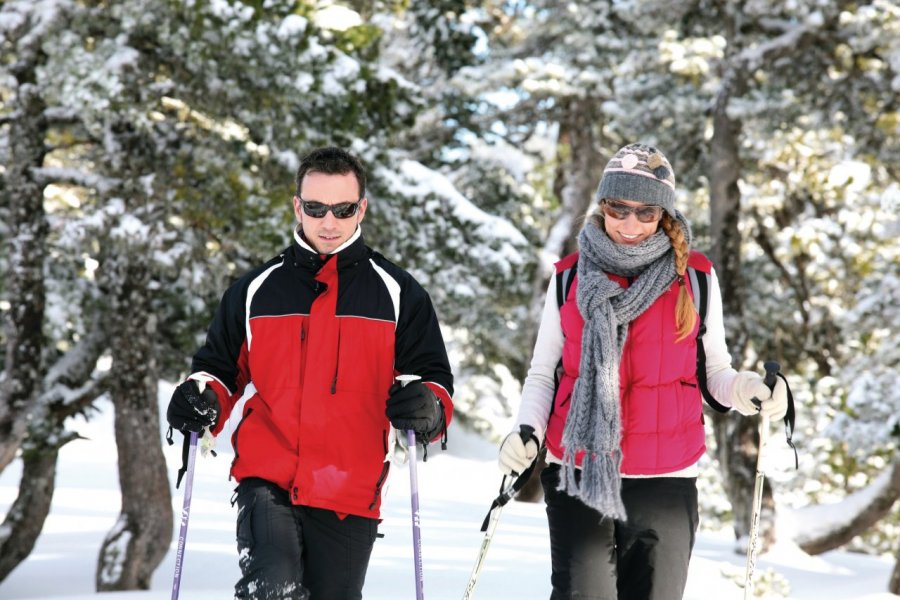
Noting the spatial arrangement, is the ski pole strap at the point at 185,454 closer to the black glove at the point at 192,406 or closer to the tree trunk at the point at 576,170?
the black glove at the point at 192,406

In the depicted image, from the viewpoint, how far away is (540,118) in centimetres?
1591

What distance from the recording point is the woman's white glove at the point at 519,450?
3625 millimetres

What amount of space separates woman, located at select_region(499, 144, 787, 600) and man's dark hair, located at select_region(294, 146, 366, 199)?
0.81 metres

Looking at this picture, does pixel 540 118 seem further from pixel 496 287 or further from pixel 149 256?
pixel 149 256

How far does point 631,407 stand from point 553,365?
33 cm

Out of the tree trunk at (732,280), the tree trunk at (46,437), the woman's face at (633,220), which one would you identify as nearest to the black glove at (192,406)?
the woman's face at (633,220)

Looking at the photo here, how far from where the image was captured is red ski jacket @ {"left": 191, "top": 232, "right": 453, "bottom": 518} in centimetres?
366

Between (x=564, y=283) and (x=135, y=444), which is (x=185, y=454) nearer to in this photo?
(x=564, y=283)

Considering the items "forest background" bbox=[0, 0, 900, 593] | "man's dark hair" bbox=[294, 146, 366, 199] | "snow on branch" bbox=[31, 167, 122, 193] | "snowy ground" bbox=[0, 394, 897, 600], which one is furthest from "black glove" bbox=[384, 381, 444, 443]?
"snow on branch" bbox=[31, 167, 122, 193]

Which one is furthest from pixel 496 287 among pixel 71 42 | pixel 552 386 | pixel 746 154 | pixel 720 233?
pixel 552 386

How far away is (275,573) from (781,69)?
11.7m

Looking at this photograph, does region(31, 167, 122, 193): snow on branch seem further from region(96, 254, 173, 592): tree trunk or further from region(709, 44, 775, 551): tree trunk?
Result: region(709, 44, 775, 551): tree trunk

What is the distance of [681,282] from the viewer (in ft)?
12.0

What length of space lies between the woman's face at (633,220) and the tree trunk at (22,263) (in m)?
7.98
